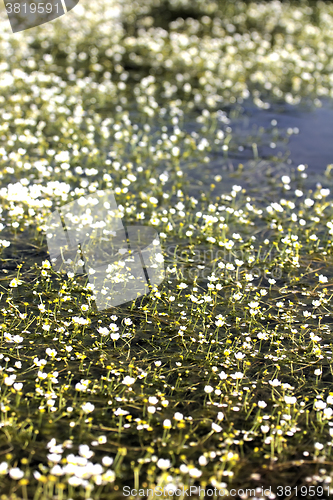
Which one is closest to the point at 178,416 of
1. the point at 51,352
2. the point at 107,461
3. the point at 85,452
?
the point at 107,461

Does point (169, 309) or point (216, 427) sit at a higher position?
point (216, 427)

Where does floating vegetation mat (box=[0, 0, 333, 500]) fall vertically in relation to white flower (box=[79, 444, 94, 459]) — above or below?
below

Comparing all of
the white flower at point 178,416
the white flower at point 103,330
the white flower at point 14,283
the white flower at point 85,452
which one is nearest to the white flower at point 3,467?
the white flower at point 85,452

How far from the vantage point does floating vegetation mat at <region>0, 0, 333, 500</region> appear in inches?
145

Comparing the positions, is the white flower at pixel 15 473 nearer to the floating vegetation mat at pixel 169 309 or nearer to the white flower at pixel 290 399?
the floating vegetation mat at pixel 169 309

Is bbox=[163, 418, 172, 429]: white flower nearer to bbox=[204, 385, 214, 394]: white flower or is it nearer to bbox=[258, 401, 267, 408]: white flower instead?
bbox=[204, 385, 214, 394]: white flower

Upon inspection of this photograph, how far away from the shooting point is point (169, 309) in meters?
5.36

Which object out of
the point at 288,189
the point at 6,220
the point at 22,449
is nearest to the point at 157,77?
the point at 288,189

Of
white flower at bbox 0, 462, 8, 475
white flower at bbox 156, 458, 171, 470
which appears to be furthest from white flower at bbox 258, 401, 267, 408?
white flower at bbox 0, 462, 8, 475

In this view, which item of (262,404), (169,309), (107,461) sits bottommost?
(169,309)

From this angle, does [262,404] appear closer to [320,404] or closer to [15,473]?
[320,404]

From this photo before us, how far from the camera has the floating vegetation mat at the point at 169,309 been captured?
3695 mm

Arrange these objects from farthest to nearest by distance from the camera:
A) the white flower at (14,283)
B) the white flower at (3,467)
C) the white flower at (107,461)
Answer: the white flower at (14,283), the white flower at (107,461), the white flower at (3,467)

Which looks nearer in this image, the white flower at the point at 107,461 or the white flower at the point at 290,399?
the white flower at the point at 107,461
